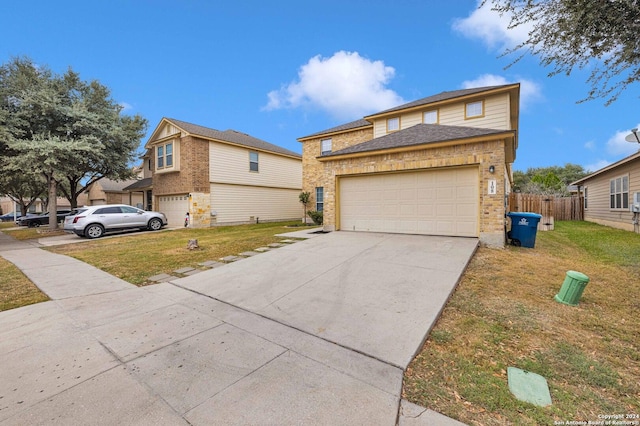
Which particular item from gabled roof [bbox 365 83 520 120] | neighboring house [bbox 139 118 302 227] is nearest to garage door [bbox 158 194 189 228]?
neighboring house [bbox 139 118 302 227]

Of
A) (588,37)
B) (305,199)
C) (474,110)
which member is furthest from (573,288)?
(305,199)

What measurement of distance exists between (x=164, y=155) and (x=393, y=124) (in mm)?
13891

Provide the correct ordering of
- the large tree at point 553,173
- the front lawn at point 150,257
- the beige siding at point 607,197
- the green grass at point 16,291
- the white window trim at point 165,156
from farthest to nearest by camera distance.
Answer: the large tree at point 553,173, the white window trim at point 165,156, the beige siding at point 607,197, the front lawn at point 150,257, the green grass at point 16,291

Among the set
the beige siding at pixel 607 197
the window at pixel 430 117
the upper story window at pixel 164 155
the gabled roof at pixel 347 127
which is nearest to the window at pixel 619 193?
the beige siding at pixel 607 197

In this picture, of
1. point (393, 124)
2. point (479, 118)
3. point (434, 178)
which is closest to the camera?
point (434, 178)

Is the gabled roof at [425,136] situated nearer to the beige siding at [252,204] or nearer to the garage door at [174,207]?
the beige siding at [252,204]

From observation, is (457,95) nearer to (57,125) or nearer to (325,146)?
(325,146)

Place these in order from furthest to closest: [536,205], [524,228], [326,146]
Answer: [326,146] → [536,205] → [524,228]

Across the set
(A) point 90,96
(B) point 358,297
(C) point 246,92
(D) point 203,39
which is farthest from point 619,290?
(A) point 90,96

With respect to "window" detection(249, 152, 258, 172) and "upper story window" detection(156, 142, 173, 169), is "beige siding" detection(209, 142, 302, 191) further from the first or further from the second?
"upper story window" detection(156, 142, 173, 169)

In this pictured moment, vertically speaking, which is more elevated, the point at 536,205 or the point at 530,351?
the point at 536,205

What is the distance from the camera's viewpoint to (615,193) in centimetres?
1391

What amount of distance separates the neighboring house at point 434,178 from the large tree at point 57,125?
1407 centimetres

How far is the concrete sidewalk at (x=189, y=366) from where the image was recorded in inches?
79.0
